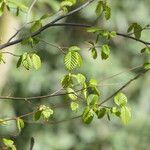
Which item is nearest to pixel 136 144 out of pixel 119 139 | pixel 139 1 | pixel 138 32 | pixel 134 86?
pixel 119 139

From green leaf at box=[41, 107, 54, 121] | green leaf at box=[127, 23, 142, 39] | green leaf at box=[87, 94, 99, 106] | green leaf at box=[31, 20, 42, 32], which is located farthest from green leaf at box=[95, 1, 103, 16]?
green leaf at box=[41, 107, 54, 121]

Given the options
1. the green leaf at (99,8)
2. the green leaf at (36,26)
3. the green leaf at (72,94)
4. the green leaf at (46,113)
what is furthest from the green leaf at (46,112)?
the green leaf at (99,8)

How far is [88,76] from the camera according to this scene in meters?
7.69

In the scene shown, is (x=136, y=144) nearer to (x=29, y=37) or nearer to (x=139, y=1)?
(x=139, y=1)

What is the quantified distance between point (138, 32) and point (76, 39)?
6065 mm

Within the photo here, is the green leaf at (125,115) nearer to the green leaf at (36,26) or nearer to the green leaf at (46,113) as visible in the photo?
the green leaf at (46,113)

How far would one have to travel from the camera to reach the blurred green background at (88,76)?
7676 millimetres

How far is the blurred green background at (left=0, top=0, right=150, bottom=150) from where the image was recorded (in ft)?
25.2

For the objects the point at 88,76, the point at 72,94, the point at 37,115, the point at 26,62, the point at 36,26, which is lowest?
the point at 37,115

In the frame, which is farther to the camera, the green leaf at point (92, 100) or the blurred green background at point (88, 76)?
the blurred green background at point (88, 76)

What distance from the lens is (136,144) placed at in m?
8.41

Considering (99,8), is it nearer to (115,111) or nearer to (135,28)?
(135,28)

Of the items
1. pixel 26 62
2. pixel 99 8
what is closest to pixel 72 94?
pixel 26 62

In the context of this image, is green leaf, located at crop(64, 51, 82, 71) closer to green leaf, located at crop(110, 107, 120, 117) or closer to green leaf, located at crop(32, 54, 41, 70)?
green leaf, located at crop(32, 54, 41, 70)
